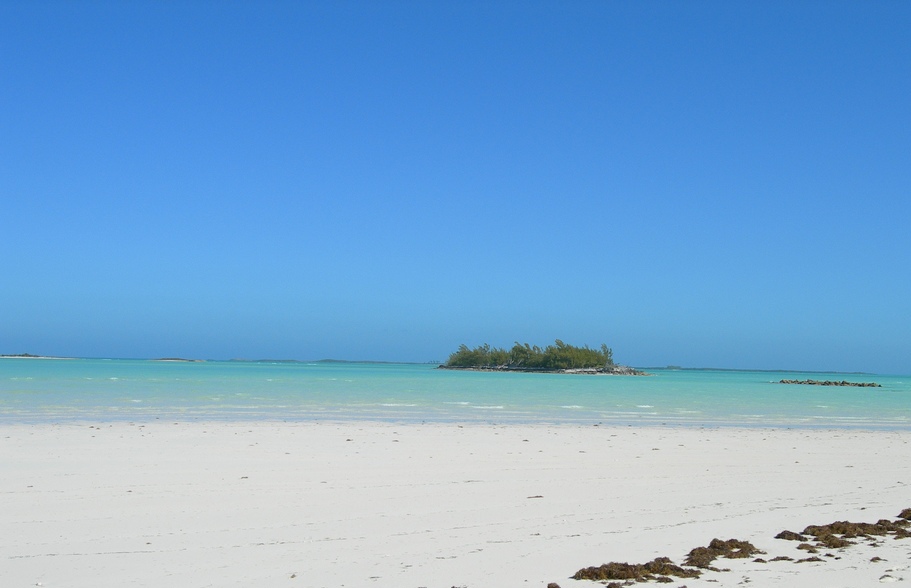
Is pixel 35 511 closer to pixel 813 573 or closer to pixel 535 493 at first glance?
pixel 535 493

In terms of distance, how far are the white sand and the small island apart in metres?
102

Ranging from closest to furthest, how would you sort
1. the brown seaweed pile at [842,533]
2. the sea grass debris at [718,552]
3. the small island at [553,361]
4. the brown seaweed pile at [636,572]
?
the brown seaweed pile at [636,572] → the sea grass debris at [718,552] → the brown seaweed pile at [842,533] → the small island at [553,361]

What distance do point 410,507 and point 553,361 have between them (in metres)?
116

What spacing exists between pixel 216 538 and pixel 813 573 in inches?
205

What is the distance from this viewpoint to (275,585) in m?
5.55

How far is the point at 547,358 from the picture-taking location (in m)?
125

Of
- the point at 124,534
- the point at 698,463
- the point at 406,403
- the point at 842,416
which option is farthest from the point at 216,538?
the point at 842,416

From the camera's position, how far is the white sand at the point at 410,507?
19.6 feet

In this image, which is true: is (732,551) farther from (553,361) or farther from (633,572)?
(553,361)

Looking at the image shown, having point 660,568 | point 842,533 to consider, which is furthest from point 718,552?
point 842,533

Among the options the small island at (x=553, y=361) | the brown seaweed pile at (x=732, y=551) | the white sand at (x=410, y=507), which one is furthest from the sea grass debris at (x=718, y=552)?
the small island at (x=553, y=361)

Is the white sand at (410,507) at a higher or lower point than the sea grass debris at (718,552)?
lower

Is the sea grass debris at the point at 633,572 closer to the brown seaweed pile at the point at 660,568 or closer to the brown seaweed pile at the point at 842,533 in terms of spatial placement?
the brown seaweed pile at the point at 660,568

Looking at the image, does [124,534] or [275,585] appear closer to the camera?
[275,585]
